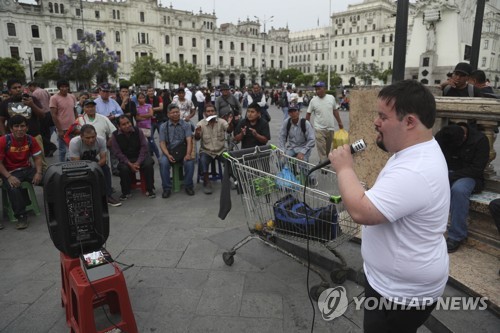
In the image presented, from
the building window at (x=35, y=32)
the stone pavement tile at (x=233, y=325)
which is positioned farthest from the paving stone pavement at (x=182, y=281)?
the building window at (x=35, y=32)

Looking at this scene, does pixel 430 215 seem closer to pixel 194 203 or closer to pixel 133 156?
pixel 194 203

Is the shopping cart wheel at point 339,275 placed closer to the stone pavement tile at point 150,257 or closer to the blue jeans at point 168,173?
the stone pavement tile at point 150,257

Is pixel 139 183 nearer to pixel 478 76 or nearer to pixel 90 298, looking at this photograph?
pixel 90 298

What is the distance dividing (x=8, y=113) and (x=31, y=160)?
1900 millimetres

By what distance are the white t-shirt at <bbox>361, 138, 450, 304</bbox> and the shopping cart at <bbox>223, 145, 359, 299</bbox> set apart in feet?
3.51

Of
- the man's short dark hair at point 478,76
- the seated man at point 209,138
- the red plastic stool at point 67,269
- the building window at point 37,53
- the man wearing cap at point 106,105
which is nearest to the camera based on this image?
the red plastic stool at point 67,269

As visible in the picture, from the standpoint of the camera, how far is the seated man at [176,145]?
680 centimetres

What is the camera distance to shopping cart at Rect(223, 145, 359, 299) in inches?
127

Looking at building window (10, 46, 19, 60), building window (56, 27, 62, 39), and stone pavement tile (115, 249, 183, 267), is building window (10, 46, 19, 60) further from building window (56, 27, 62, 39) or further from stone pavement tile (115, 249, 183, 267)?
stone pavement tile (115, 249, 183, 267)

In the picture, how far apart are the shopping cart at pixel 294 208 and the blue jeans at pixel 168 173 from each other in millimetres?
2903

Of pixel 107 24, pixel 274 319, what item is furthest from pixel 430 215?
pixel 107 24

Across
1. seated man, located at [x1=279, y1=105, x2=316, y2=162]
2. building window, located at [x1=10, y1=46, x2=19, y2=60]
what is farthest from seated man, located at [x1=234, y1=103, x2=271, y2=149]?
building window, located at [x1=10, y1=46, x2=19, y2=60]

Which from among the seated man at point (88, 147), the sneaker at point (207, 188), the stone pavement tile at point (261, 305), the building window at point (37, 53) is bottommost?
the stone pavement tile at point (261, 305)

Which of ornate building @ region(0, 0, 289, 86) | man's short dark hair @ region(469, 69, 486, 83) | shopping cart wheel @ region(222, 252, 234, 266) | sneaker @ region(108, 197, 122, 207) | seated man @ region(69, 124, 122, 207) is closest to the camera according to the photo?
shopping cart wheel @ region(222, 252, 234, 266)
